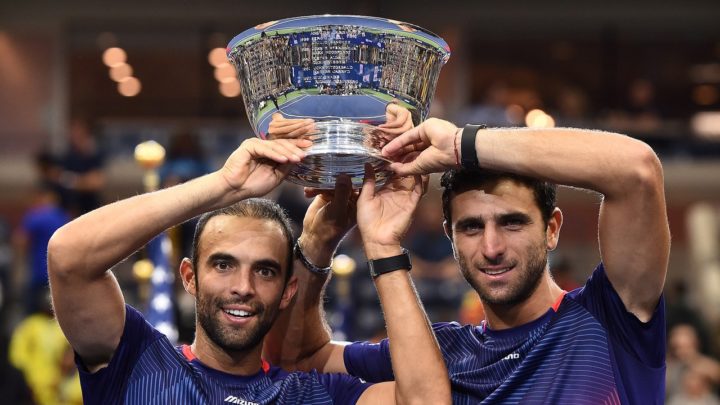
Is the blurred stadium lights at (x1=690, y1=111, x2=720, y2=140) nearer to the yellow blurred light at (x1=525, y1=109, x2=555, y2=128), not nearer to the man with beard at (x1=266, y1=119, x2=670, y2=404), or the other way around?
the yellow blurred light at (x1=525, y1=109, x2=555, y2=128)

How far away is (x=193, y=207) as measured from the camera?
2.72 meters

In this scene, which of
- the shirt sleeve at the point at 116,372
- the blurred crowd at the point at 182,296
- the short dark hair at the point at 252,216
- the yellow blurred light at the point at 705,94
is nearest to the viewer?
the shirt sleeve at the point at 116,372

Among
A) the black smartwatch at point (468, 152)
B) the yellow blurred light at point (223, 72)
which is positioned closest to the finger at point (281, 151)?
the black smartwatch at point (468, 152)

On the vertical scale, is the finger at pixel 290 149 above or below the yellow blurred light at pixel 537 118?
above

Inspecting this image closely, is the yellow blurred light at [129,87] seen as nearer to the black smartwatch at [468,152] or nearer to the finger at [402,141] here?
the finger at [402,141]

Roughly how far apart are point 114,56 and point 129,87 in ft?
1.56

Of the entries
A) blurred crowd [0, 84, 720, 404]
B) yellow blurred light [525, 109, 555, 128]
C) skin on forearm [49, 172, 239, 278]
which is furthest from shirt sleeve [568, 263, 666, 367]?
yellow blurred light [525, 109, 555, 128]

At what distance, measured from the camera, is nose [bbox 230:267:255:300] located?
2.84 m

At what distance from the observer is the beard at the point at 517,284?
2.79 m

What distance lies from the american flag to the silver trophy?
277 cm

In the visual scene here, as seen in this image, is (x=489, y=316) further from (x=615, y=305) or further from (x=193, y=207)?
(x=193, y=207)

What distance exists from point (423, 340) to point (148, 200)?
0.76 meters

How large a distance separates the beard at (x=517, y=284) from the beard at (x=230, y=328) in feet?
1.73

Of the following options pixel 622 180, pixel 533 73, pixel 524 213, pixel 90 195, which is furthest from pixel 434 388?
pixel 533 73
